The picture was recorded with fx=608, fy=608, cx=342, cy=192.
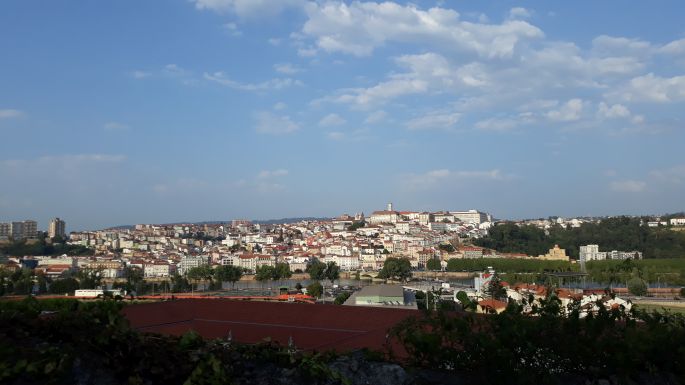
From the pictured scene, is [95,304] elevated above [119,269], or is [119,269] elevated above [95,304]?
[95,304]

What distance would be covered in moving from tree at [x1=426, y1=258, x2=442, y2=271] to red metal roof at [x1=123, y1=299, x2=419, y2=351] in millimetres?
64224

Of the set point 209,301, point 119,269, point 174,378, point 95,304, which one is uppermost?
point 95,304

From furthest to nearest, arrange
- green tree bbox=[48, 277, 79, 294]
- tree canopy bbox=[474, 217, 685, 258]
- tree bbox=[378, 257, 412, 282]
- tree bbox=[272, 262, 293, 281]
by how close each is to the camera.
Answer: tree canopy bbox=[474, 217, 685, 258], tree bbox=[378, 257, 412, 282], tree bbox=[272, 262, 293, 281], green tree bbox=[48, 277, 79, 294]

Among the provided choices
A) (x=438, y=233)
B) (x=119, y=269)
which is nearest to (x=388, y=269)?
(x=119, y=269)

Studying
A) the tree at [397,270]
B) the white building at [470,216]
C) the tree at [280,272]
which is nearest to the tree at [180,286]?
the tree at [280,272]

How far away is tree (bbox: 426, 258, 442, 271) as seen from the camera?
71.5 metres

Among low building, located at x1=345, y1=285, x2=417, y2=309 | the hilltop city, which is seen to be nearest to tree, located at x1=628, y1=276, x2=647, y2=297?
the hilltop city

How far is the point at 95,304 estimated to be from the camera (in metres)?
2.41

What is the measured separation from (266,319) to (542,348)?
545 cm

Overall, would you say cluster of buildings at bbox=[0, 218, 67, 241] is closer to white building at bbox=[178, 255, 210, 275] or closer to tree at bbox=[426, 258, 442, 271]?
white building at bbox=[178, 255, 210, 275]

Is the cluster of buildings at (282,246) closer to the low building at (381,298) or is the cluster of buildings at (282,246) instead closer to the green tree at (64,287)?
the green tree at (64,287)

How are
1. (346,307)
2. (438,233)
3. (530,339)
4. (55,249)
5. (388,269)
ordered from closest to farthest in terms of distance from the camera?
(530,339)
(346,307)
(388,269)
(55,249)
(438,233)

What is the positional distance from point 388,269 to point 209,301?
51.3 metres

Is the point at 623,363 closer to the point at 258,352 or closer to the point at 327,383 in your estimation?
the point at 327,383
